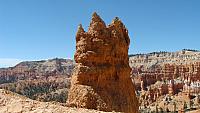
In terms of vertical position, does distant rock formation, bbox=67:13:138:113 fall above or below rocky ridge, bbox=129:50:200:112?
above

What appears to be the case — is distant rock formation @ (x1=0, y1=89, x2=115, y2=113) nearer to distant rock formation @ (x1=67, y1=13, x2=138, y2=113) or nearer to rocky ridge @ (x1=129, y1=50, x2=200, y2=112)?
distant rock formation @ (x1=67, y1=13, x2=138, y2=113)

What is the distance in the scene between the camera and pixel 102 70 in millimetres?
27172

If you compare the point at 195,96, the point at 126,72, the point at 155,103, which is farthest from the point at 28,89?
the point at 126,72

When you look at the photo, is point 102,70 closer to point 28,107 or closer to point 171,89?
point 28,107

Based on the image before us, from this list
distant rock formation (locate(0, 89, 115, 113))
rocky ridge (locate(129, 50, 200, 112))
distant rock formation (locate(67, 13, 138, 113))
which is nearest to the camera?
distant rock formation (locate(0, 89, 115, 113))

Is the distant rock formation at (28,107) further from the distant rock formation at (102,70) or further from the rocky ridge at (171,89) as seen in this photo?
the rocky ridge at (171,89)

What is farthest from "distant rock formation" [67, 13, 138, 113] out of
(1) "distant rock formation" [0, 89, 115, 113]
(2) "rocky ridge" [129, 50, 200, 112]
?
(2) "rocky ridge" [129, 50, 200, 112]

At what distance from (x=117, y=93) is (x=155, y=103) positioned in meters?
94.4

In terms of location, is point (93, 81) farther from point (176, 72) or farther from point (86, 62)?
point (176, 72)

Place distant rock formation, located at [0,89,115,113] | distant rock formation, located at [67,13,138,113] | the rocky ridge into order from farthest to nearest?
the rocky ridge → distant rock formation, located at [67,13,138,113] → distant rock formation, located at [0,89,115,113]

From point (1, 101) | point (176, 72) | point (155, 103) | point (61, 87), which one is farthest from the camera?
point (61, 87)

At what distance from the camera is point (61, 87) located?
16912cm

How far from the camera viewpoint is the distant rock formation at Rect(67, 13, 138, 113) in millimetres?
25844

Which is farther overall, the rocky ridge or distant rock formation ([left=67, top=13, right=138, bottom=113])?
Answer: the rocky ridge
